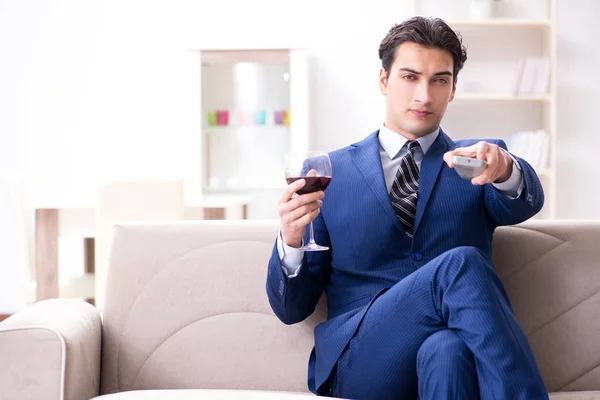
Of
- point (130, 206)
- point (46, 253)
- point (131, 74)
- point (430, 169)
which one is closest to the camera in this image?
point (430, 169)

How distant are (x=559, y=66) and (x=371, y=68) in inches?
49.5

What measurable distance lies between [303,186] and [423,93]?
44 cm

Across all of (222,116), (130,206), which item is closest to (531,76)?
(222,116)

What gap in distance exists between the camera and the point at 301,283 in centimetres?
177

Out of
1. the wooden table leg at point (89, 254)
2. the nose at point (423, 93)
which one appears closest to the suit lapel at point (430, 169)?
the nose at point (423, 93)

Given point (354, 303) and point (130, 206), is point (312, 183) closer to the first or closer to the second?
point (354, 303)

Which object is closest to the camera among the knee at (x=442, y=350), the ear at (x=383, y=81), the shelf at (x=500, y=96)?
the knee at (x=442, y=350)

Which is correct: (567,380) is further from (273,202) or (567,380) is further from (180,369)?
(273,202)

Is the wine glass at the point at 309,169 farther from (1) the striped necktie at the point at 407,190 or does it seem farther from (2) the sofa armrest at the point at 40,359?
(2) the sofa armrest at the point at 40,359

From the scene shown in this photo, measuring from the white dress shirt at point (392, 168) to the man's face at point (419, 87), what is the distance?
0.10 feet

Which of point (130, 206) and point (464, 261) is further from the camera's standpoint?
point (130, 206)

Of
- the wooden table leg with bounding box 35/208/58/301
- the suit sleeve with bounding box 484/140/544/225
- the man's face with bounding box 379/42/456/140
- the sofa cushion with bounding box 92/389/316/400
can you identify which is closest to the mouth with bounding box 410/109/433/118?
the man's face with bounding box 379/42/456/140

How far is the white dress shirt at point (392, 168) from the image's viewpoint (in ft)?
5.66

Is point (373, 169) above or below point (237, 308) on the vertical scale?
above
